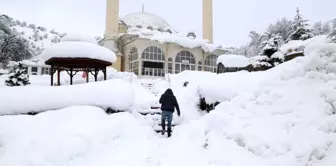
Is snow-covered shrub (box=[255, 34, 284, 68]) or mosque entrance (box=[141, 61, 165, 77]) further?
mosque entrance (box=[141, 61, 165, 77])

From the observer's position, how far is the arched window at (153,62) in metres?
34.8

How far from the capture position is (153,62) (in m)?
35.5

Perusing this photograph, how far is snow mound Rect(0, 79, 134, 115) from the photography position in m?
10.5

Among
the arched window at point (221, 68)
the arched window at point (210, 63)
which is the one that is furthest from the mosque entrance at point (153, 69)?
the arched window at point (221, 68)

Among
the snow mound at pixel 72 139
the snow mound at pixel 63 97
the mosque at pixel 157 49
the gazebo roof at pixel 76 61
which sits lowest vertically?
the snow mound at pixel 72 139

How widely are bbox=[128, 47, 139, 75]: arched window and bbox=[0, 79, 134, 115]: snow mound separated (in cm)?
2240

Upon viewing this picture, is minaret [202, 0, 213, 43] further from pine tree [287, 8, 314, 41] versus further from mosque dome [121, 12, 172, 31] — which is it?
pine tree [287, 8, 314, 41]

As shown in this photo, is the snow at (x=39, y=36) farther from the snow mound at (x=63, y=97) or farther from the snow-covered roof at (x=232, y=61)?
the snow mound at (x=63, y=97)

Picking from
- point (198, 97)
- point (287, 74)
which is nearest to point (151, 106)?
point (198, 97)

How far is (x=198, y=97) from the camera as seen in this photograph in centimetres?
1516

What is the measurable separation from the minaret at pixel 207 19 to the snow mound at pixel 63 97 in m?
31.3

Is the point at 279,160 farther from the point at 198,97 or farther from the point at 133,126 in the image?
the point at 198,97

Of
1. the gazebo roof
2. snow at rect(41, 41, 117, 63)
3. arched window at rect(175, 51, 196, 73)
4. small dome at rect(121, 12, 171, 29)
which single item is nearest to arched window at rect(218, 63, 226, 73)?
arched window at rect(175, 51, 196, 73)

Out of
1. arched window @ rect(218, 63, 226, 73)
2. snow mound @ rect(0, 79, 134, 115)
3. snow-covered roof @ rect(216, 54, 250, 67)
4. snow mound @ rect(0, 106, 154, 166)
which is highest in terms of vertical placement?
snow-covered roof @ rect(216, 54, 250, 67)
